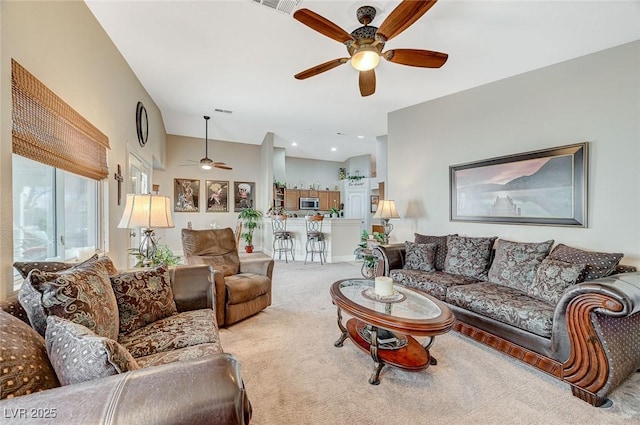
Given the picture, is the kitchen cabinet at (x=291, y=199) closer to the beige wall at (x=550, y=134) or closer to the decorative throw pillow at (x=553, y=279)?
the beige wall at (x=550, y=134)

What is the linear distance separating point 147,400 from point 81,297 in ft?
2.76

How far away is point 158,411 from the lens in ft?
2.18

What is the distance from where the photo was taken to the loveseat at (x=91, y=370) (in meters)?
0.66

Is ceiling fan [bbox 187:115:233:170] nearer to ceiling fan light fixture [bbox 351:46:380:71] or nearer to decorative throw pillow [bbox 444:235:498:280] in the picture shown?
ceiling fan light fixture [bbox 351:46:380:71]

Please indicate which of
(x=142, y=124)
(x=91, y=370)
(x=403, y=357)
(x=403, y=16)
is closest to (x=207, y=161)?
(x=142, y=124)

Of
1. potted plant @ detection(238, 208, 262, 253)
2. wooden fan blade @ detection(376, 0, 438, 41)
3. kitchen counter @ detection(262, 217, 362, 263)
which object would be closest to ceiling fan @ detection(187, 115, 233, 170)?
potted plant @ detection(238, 208, 262, 253)

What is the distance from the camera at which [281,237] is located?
646 cm

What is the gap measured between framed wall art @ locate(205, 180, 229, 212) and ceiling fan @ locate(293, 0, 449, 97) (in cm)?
578

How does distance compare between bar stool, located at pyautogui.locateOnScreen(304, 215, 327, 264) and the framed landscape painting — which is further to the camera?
bar stool, located at pyautogui.locateOnScreen(304, 215, 327, 264)

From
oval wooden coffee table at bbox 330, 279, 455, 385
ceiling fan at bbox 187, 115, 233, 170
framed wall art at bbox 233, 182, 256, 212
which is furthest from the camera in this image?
framed wall art at bbox 233, 182, 256, 212

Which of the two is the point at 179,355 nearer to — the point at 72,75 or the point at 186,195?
the point at 72,75

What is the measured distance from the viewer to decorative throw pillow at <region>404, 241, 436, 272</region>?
133 inches

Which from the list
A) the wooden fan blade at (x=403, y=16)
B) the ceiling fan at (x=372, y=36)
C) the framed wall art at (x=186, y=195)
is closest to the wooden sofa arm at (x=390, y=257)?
the ceiling fan at (x=372, y=36)

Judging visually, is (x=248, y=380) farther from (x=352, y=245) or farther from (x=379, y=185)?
(x=379, y=185)
